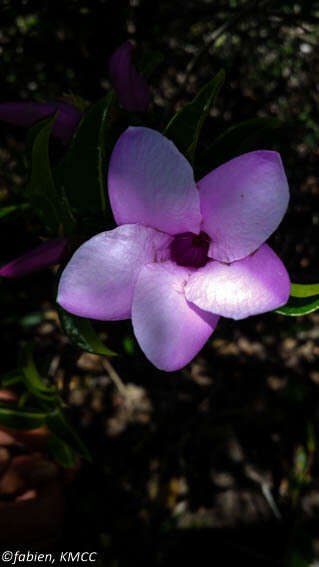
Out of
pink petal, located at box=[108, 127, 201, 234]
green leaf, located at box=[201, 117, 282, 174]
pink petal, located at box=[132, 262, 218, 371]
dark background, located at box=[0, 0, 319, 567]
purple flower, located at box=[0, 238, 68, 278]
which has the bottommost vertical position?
dark background, located at box=[0, 0, 319, 567]

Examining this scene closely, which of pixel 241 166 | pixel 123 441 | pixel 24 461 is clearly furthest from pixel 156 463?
pixel 241 166

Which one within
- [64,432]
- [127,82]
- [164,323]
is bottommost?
[64,432]

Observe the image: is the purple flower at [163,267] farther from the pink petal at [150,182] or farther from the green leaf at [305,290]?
the green leaf at [305,290]

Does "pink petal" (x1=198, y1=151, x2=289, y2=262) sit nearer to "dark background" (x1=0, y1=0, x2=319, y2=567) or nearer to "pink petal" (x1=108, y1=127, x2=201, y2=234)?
"pink petal" (x1=108, y1=127, x2=201, y2=234)

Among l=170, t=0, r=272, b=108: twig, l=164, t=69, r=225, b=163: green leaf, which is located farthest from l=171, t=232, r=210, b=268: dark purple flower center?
l=170, t=0, r=272, b=108: twig

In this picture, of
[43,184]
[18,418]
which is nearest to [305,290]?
[43,184]

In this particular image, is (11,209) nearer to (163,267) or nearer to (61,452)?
(163,267)

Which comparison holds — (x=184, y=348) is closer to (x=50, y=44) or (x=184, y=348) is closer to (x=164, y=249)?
(x=164, y=249)
